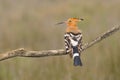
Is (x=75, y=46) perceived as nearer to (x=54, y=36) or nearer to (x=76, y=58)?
(x=76, y=58)

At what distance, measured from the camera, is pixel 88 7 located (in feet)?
36.4

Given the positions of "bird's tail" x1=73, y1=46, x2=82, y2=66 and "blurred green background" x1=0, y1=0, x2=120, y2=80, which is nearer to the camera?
"bird's tail" x1=73, y1=46, x2=82, y2=66

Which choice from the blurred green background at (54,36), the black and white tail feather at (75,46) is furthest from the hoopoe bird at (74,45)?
the blurred green background at (54,36)

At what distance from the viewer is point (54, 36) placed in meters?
9.15

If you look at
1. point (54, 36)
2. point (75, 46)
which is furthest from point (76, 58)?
point (54, 36)

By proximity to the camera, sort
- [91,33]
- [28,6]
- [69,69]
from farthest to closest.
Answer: [28,6], [91,33], [69,69]

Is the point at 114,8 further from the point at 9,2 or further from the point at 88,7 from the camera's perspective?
the point at 9,2

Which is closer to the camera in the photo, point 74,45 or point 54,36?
point 74,45

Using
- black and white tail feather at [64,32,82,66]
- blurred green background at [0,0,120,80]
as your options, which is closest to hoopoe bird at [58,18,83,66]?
black and white tail feather at [64,32,82,66]

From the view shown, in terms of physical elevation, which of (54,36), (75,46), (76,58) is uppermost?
(54,36)

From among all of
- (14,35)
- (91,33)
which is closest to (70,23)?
(91,33)

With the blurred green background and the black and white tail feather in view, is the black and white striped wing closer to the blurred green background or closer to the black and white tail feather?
the black and white tail feather

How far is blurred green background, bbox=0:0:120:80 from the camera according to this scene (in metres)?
6.16

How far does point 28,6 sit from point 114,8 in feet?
Answer: 9.68
